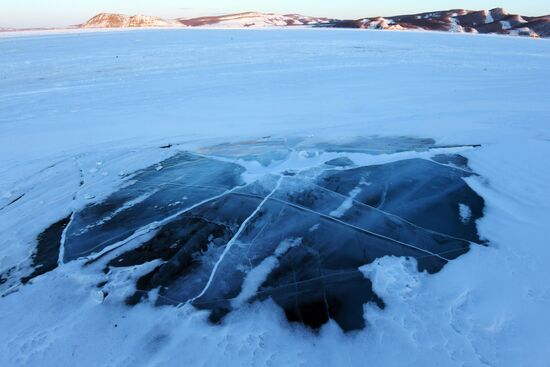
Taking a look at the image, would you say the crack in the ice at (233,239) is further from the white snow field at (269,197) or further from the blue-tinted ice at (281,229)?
the white snow field at (269,197)

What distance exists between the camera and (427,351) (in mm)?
2326

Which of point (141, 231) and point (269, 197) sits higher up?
point (269, 197)

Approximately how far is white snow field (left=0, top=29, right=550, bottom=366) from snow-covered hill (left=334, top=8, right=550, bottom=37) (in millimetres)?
31847

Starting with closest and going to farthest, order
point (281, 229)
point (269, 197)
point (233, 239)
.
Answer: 1. point (233, 239)
2. point (281, 229)
3. point (269, 197)

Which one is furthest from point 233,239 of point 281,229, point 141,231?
point 141,231

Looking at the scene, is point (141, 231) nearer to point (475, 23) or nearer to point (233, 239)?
point (233, 239)

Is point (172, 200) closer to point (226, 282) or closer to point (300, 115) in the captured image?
point (226, 282)

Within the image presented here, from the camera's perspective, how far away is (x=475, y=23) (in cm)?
4359

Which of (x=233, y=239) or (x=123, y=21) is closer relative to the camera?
(x=233, y=239)

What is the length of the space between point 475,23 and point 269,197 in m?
48.5

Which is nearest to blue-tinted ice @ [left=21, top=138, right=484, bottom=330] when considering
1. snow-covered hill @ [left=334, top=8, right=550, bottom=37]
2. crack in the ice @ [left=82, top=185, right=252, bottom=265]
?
crack in the ice @ [left=82, top=185, right=252, bottom=265]

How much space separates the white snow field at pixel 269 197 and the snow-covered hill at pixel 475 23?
3185cm

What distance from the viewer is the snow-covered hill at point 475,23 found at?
37.1 meters

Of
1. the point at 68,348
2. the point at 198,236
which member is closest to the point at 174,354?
the point at 68,348
